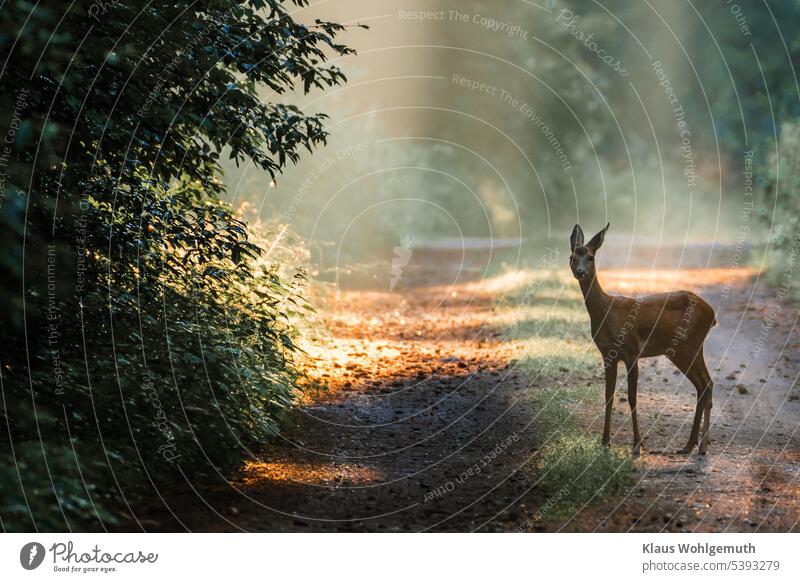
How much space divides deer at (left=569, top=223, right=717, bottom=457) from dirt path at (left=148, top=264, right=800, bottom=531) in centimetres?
50

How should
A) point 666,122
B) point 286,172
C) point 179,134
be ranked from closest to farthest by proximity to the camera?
point 179,134
point 286,172
point 666,122

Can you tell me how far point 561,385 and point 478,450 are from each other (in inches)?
106

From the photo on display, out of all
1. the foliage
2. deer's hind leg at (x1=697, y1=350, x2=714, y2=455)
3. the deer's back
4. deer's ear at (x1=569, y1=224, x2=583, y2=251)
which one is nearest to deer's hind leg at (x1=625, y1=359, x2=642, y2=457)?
the deer's back

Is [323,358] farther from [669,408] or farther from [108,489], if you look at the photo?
[108,489]

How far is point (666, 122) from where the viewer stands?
3412cm

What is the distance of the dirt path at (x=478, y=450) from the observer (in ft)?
21.0

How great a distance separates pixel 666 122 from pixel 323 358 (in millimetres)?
26576

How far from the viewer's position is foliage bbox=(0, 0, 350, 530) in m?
5.41

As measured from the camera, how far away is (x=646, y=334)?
7.80m

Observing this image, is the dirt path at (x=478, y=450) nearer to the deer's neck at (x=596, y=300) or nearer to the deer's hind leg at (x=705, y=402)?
the deer's hind leg at (x=705, y=402)

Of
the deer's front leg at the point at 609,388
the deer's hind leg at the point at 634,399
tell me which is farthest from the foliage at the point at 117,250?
the deer's hind leg at the point at 634,399

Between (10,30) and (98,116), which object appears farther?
(98,116)

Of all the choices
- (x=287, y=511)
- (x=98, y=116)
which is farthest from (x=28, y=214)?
(x=287, y=511)

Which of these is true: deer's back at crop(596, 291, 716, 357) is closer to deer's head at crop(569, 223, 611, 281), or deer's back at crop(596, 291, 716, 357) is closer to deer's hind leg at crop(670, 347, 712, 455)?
deer's hind leg at crop(670, 347, 712, 455)
